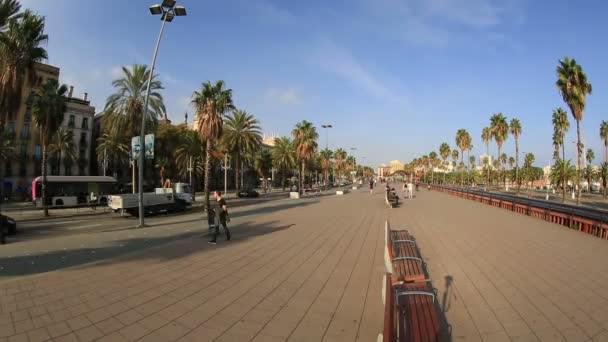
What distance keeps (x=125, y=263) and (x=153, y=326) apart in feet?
13.8

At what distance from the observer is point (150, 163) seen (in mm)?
56281

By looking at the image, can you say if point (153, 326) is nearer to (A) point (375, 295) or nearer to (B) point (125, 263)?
(A) point (375, 295)

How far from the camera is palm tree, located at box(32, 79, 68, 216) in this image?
23469mm

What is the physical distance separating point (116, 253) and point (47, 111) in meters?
20.1

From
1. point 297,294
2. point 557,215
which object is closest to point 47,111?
point 297,294

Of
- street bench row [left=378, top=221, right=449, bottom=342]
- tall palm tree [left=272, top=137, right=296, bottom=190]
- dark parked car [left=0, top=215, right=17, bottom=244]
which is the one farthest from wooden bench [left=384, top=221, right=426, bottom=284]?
tall palm tree [left=272, top=137, right=296, bottom=190]

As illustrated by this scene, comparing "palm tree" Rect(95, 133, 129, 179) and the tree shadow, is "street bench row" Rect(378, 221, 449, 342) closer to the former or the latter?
the tree shadow

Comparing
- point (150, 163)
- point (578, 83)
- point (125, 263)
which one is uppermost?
point (578, 83)

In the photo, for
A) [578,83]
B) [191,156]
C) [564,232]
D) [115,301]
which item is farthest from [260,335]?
[191,156]

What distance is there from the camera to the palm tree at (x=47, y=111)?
2347 cm

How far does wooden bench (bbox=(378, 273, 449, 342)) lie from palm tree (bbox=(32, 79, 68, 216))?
2757 cm

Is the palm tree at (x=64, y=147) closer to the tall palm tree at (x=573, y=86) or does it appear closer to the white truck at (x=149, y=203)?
the white truck at (x=149, y=203)

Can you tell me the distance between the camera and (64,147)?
51.4 m

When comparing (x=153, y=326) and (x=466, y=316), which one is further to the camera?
(x=466, y=316)
